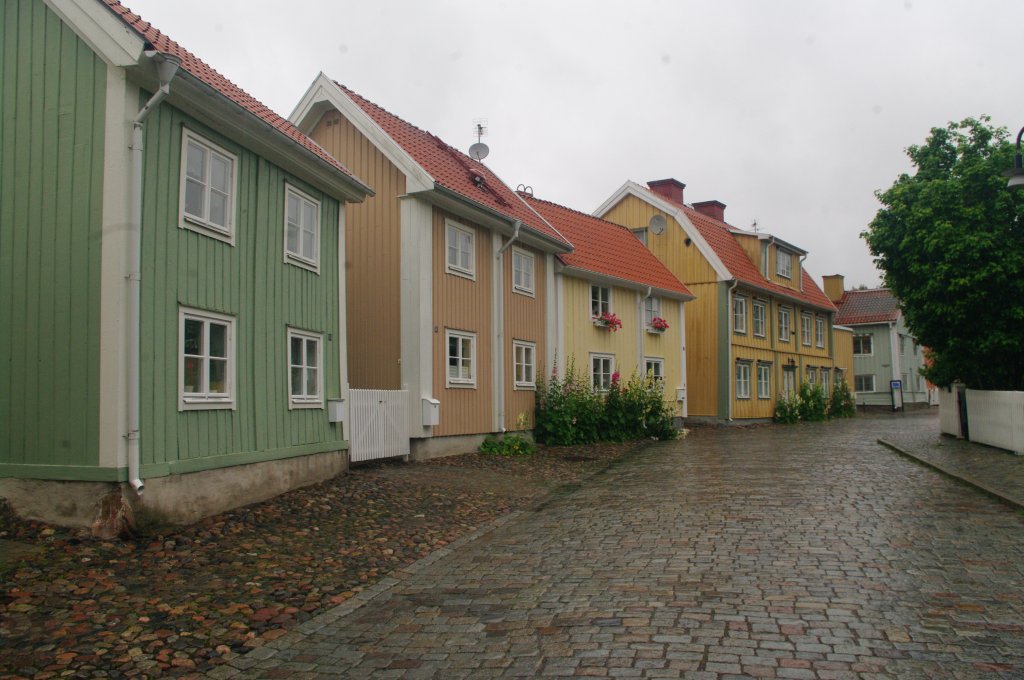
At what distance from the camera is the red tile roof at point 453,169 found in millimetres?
16750

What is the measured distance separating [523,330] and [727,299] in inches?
480

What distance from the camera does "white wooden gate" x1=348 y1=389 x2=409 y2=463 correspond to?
1352 cm

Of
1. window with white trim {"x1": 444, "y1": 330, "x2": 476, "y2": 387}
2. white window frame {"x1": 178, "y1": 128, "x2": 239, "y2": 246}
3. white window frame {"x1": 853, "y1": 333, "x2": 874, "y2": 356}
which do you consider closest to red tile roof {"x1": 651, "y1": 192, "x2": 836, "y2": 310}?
window with white trim {"x1": 444, "y1": 330, "x2": 476, "y2": 387}

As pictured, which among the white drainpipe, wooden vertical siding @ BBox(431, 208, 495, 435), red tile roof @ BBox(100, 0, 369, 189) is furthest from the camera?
wooden vertical siding @ BBox(431, 208, 495, 435)

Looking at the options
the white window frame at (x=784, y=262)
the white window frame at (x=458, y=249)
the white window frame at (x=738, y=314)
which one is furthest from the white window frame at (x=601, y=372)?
the white window frame at (x=784, y=262)

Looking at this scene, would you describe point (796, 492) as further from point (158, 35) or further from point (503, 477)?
point (158, 35)

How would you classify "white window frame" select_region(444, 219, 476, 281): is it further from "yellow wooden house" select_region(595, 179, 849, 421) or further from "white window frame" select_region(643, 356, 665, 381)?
"yellow wooden house" select_region(595, 179, 849, 421)

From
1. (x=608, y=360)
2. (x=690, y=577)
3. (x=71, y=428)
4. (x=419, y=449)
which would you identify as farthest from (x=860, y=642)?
(x=608, y=360)

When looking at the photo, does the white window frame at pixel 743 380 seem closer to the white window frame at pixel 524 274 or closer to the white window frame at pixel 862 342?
the white window frame at pixel 524 274

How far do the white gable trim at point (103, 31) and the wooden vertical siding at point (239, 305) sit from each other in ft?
2.55

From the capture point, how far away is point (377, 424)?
14180mm

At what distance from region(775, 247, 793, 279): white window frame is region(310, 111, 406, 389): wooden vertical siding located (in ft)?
71.2

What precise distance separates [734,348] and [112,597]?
25.5m

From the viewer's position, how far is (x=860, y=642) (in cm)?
538
